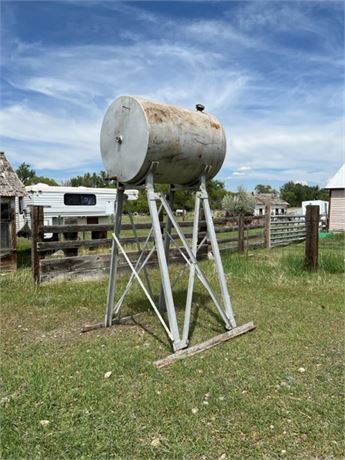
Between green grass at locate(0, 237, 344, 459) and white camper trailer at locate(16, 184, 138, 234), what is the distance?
1270 centimetres

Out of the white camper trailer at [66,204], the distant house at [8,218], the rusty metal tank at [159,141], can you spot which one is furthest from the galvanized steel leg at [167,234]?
the white camper trailer at [66,204]

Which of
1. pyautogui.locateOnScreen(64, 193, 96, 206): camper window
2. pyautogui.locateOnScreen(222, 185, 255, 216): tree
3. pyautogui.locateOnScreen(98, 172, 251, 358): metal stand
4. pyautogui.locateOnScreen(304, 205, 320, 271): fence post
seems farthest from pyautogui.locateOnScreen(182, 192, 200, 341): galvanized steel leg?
pyautogui.locateOnScreen(222, 185, 255, 216): tree

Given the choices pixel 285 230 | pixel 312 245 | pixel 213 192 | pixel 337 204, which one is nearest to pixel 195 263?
pixel 312 245

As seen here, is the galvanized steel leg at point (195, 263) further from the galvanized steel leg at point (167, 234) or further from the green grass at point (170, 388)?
the galvanized steel leg at point (167, 234)

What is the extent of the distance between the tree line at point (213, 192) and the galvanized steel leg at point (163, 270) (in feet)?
31.4

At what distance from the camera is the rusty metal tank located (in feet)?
14.0

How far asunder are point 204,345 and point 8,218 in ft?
22.5

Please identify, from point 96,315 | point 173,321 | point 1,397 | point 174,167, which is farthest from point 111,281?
point 1,397

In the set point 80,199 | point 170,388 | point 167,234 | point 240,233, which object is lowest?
point 170,388

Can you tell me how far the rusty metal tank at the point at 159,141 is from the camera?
14.0 ft

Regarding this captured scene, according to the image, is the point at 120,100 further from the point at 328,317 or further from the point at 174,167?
the point at 328,317

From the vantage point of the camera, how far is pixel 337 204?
23.5 metres

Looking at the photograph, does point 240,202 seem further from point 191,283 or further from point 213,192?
point 191,283

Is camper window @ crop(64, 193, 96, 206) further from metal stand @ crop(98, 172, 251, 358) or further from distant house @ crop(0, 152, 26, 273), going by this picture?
metal stand @ crop(98, 172, 251, 358)
